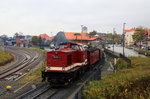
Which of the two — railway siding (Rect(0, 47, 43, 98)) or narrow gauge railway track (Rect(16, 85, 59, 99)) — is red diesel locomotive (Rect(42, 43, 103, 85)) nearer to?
narrow gauge railway track (Rect(16, 85, 59, 99))

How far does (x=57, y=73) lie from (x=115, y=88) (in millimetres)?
8037

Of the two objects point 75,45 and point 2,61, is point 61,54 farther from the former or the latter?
point 2,61

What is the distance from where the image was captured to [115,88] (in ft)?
36.7

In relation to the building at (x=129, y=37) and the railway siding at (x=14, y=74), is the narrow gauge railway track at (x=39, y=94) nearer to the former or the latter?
the railway siding at (x=14, y=74)

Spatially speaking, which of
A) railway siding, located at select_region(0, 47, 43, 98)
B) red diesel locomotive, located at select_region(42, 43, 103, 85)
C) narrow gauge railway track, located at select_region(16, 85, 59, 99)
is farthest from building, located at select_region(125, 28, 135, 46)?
narrow gauge railway track, located at select_region(16, 85, 59, 99)

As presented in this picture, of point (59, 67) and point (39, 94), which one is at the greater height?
point (59, 67)

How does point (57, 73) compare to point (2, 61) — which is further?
point (2, 61)

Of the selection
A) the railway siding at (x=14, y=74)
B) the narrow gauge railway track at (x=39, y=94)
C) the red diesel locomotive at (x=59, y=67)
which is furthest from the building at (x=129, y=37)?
the narrow gauge railway track at (x=39, y=94)

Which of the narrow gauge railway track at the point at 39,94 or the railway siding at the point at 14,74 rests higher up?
the narrow gauge railway track at the point at 39,94

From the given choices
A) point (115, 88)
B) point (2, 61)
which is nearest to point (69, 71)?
point (115, 88)

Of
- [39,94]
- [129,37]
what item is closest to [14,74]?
[39,94]

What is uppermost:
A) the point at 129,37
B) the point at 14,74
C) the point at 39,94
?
the point at 129,37

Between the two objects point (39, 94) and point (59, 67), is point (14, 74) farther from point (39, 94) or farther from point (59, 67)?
point (39, 94)

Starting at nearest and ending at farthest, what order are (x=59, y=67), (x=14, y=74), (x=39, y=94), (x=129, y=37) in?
(x=39, y=94)
(x=59, y=67)
(x=14, y=74)
(x=129, y=37)
